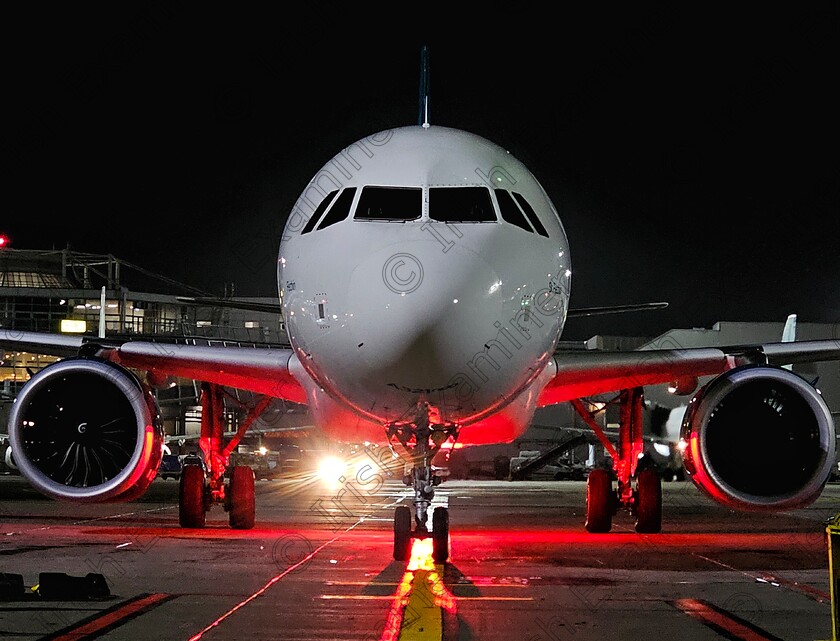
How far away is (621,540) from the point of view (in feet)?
46.7

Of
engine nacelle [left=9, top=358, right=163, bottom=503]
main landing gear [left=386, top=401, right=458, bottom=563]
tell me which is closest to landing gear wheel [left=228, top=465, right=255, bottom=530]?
engine nacelle [left=9, top=358, right=163, bottom=503]

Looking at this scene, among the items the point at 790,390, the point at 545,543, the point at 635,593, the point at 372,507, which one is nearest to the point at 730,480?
the point at 790,390

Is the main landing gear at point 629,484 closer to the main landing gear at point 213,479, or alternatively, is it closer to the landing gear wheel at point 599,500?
the landing gear wheel at point 599,500

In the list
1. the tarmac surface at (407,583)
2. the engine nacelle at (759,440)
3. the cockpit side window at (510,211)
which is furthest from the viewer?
the engine nacelle at (759,440)

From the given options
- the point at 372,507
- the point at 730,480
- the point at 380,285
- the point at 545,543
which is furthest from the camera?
the point at 372,507

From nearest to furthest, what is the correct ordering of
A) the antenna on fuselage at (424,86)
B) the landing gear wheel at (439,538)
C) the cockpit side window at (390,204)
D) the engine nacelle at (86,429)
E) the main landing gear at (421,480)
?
the cockpit side window at (390,204) → the main landing gear at (421,480) → the landing gear wheel at (439,538) → the engine nacelle at (86,429) → the antenna on fuselage at (424,86)

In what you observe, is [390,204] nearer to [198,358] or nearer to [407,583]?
[407,583]

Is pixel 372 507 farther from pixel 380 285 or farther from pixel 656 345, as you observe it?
pixel 656 345

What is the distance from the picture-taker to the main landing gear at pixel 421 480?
9.80 metres

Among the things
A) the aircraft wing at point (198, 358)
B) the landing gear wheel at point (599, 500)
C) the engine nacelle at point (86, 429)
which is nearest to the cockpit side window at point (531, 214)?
the aircraft wing at point (198, 358)

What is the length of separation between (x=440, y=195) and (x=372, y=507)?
14744 mm

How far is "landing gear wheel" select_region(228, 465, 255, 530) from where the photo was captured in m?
15.3

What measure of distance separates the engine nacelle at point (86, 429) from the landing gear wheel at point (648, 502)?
6.77 meters

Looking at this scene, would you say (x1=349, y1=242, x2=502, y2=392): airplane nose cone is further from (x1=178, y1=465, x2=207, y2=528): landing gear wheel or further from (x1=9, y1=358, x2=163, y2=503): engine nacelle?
(x1=178, y1=465, x2=207, y2=528): landing gear wheel
